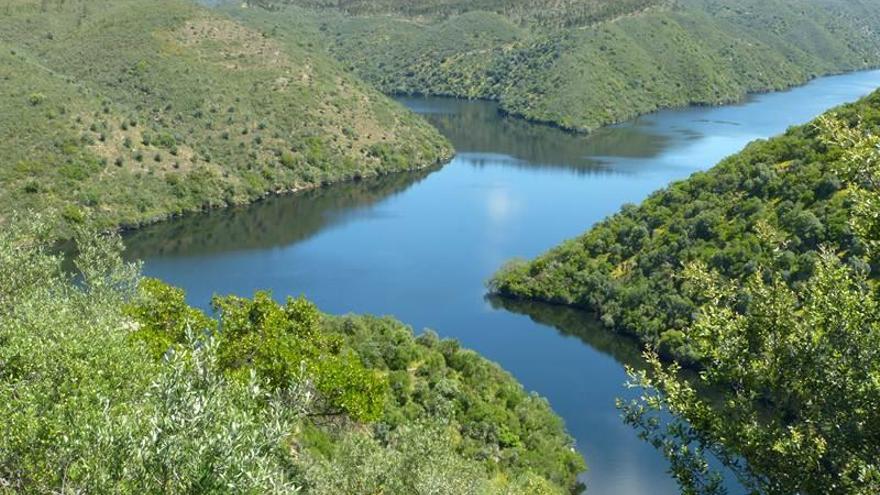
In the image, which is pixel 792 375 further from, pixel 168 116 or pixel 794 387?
pixel 168 116

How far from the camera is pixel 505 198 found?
129875 millimetres

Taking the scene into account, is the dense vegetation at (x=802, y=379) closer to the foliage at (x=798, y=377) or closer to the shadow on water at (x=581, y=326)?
the foliage at (x=798, y=377)

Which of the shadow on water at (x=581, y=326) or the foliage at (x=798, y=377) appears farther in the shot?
the shadow on water at (x=581, y=326)

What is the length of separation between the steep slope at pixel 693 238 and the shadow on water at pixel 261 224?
123 ft

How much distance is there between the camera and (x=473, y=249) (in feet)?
339

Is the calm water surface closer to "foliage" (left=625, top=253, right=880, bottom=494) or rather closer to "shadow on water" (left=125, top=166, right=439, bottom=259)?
"shadow on water" (left=125, top=166, right=439, bottom=259)

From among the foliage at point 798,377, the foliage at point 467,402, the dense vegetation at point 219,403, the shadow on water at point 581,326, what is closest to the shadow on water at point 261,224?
the shadow on water at point 581,326

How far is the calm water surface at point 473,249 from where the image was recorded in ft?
223

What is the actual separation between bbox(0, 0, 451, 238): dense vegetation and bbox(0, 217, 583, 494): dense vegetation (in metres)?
66.5

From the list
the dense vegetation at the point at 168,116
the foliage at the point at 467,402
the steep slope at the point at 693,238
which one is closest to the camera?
the foliage at the point at 467,402

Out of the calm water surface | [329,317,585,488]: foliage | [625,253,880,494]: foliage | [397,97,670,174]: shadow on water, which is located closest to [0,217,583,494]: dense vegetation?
[329,317,585,488]: foliage

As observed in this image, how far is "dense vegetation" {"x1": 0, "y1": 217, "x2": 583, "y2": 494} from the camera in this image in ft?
50.2

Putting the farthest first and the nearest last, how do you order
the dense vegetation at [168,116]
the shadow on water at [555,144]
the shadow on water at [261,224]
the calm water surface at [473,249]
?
the shadow on water at [555,144]
the dense vegetation at [168,116]
the shadow on water at [261,224]
the calm water surface at [473,249]

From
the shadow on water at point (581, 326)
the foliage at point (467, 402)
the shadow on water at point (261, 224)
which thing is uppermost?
the foliage at point (467, 402)
